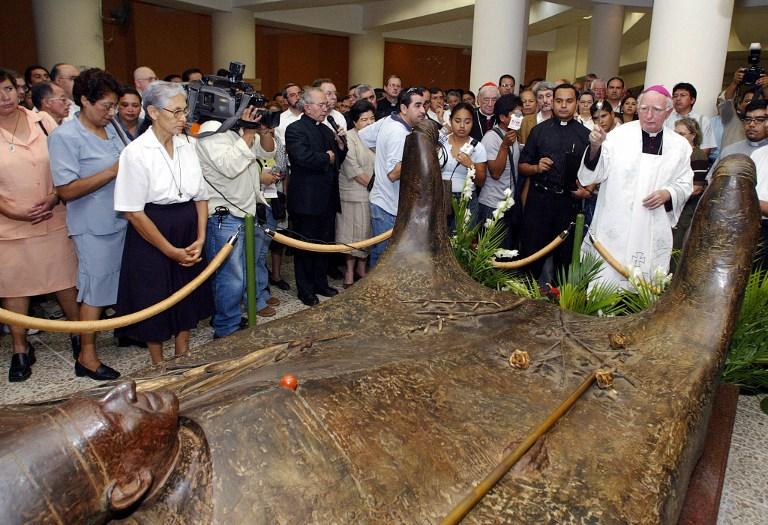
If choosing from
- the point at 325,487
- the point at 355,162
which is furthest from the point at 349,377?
the point at 355,162

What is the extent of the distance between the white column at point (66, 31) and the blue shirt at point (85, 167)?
8.32 m

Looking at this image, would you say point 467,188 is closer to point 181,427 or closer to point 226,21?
point 181,427

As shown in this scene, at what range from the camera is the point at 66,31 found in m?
10.9

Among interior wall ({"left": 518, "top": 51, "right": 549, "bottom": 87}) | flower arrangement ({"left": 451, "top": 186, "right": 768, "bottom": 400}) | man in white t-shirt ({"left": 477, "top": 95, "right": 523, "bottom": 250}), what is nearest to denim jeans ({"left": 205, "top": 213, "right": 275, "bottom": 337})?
flower arrangement ({"left": 451, "top": 186, "right": 768, "bottom": 400})

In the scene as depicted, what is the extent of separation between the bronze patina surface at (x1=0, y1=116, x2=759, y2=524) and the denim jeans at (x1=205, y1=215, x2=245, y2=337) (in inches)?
56.6

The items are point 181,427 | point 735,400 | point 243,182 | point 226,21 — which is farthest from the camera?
point 226,21

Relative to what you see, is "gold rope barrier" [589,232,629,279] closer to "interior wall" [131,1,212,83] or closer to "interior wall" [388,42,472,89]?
"interior wall" [131,1,212,83]

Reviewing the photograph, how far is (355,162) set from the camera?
5828mm

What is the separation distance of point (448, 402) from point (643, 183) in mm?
3088

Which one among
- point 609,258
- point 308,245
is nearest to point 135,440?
point 308,245

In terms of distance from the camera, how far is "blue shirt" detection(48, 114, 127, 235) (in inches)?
146

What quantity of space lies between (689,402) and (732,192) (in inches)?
39.6

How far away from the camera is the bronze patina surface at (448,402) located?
1577 millimetres

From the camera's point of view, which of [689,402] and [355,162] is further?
[355,162]
